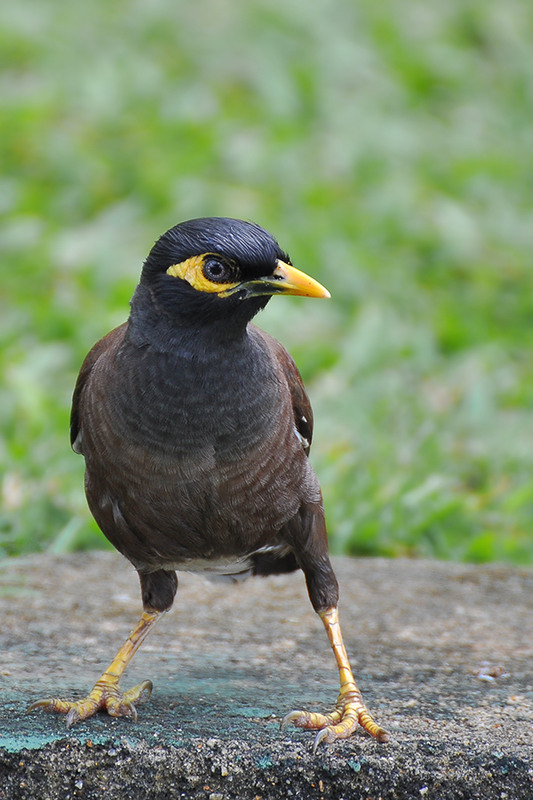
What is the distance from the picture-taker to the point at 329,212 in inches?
404

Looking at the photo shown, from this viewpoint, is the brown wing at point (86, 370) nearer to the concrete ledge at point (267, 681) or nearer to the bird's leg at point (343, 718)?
the concrete ledge at point (267, 681)

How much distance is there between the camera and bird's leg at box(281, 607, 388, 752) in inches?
135

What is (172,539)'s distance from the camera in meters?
3.71

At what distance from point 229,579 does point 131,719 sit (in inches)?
38.6

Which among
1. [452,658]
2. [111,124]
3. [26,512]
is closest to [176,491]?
[452,658]

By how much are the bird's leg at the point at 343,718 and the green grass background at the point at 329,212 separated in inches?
93.5

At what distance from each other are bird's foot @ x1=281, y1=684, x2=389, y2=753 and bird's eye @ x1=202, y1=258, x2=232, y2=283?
140 cm

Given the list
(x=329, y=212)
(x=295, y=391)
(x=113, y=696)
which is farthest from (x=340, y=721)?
(x=329, y=212)

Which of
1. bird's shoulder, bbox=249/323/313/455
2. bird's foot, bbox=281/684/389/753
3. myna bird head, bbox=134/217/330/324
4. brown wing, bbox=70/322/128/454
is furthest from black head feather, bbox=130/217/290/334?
bird's foot, bbox=281/684/389/753

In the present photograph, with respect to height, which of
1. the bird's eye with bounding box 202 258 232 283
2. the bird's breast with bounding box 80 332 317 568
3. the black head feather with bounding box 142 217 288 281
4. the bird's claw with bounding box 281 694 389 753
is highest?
the black head feather with bounding box 142 217 288 281

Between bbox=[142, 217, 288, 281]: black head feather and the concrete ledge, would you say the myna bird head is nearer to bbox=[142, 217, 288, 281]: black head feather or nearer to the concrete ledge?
bbox=[142, 217, 288, 281]: black head feather

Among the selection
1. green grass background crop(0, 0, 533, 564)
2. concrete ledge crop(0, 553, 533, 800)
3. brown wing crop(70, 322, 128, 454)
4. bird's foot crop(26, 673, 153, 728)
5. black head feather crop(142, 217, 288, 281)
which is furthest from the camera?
green grass background crop(0, 0, 533, 564)

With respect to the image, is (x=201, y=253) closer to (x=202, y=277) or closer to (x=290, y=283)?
(x=202, y=277)

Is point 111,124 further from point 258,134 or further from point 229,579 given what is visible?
point 229,579
